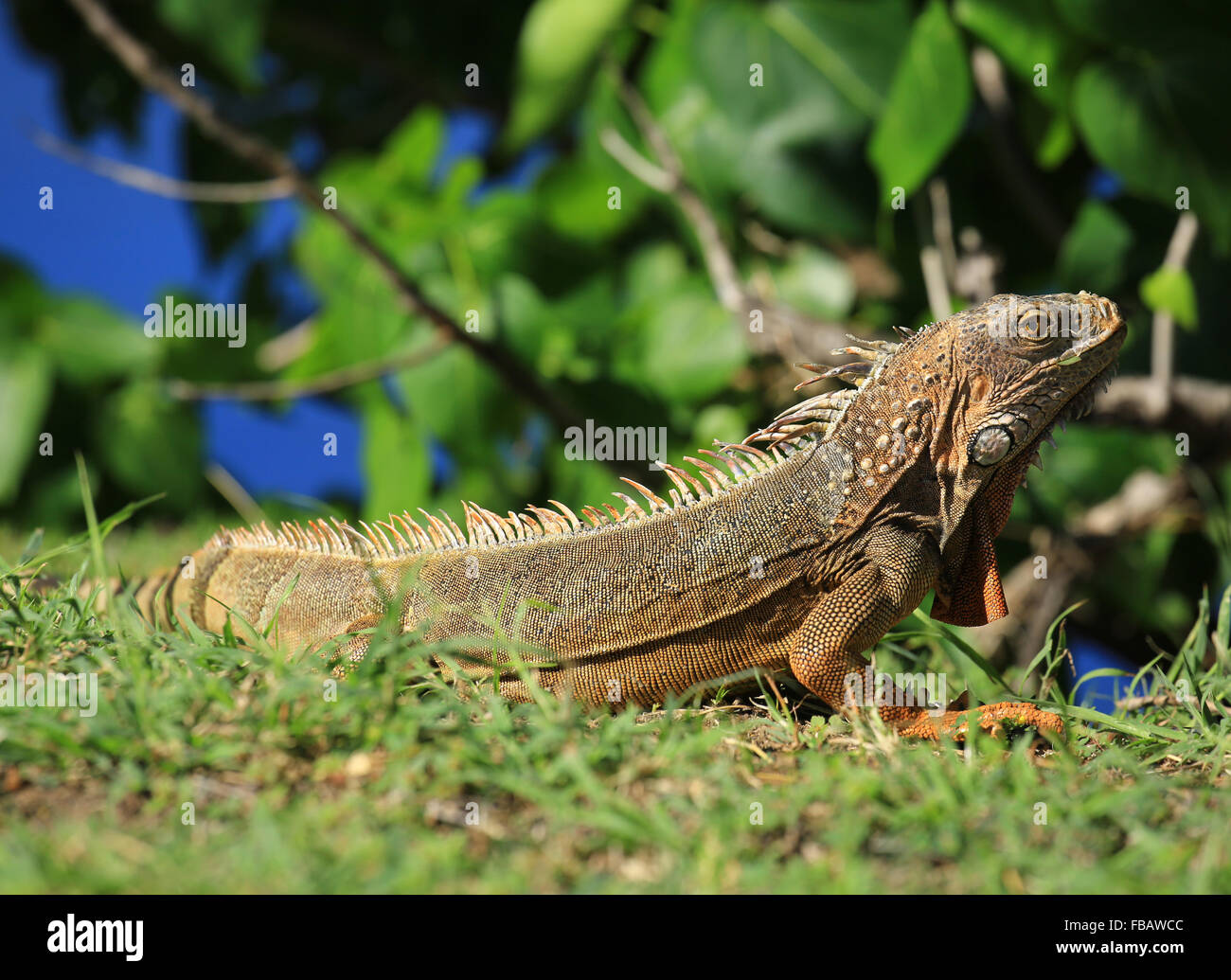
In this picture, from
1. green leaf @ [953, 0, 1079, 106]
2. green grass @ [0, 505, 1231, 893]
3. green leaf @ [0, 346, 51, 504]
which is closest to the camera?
green grass @ [0, 505, 1231, 893]

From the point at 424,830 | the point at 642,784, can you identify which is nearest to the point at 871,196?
the point at 642,784

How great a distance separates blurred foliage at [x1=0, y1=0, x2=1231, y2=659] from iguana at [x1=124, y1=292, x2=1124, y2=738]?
2.35m


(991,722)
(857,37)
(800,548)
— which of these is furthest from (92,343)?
(991,722)

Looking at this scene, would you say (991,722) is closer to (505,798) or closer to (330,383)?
(505,798)

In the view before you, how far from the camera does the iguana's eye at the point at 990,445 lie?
14.2 ft

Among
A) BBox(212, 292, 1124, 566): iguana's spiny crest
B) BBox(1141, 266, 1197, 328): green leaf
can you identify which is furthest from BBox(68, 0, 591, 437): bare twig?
BBox(1141, 266, 1197, 328): green leaf

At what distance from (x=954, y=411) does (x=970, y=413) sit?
63 millimetres

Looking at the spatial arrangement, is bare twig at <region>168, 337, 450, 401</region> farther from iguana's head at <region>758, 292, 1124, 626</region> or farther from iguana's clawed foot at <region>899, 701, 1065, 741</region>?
iguana's clawed foot at <region>899, 701, 1065, 741</region>

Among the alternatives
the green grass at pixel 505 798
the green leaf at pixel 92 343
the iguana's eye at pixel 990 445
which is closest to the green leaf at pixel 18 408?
the green leaf at pixel 92 343

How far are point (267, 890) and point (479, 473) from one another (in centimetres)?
623

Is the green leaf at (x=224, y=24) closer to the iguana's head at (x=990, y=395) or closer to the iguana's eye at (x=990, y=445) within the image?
the iguana's head at (x=990, y=395)

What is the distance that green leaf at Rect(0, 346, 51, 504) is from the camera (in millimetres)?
9086

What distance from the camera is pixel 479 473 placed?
860 centimetres

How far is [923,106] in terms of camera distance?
6305mm
